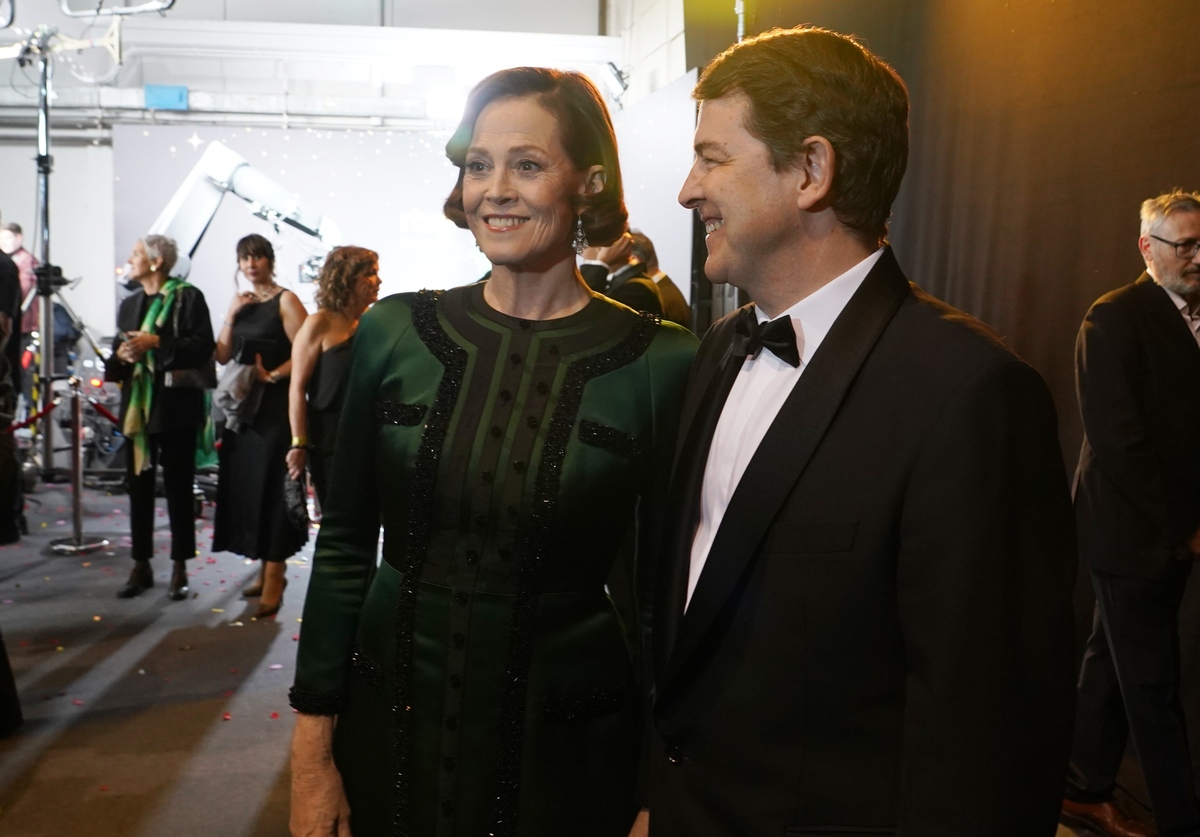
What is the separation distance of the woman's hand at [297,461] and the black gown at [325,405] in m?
0.04

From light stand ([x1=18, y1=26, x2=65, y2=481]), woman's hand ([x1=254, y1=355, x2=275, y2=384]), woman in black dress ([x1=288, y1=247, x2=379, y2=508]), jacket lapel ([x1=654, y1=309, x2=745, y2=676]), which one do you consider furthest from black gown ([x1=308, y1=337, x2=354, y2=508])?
jacket lapel ([x1=654, y1=309, x2=745, y2=676])

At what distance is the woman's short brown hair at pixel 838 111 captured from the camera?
1.07m

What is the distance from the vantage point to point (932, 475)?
91 centimetres

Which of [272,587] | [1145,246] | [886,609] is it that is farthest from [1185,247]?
[272,587]

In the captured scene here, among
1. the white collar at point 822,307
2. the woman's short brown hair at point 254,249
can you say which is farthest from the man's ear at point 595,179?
the woman's short brown hair at point 254,249

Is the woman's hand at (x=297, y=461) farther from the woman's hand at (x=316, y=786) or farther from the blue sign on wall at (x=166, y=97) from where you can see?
the blue sign on wall at (x=166, y=97)

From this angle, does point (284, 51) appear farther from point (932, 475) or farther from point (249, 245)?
point (932, 475)

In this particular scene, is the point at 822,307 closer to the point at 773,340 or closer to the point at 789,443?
the point at 773,340

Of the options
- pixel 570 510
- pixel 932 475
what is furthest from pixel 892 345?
pixel 570 510

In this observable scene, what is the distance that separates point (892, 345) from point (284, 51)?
10.1 metres

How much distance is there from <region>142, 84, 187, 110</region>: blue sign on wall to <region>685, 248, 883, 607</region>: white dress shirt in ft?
32.1

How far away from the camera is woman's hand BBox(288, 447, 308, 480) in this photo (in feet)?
13.7

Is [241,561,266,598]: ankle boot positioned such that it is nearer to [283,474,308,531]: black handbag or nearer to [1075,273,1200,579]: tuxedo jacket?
[283,474,308,531]: black handbag

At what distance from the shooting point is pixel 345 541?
1417 mm
